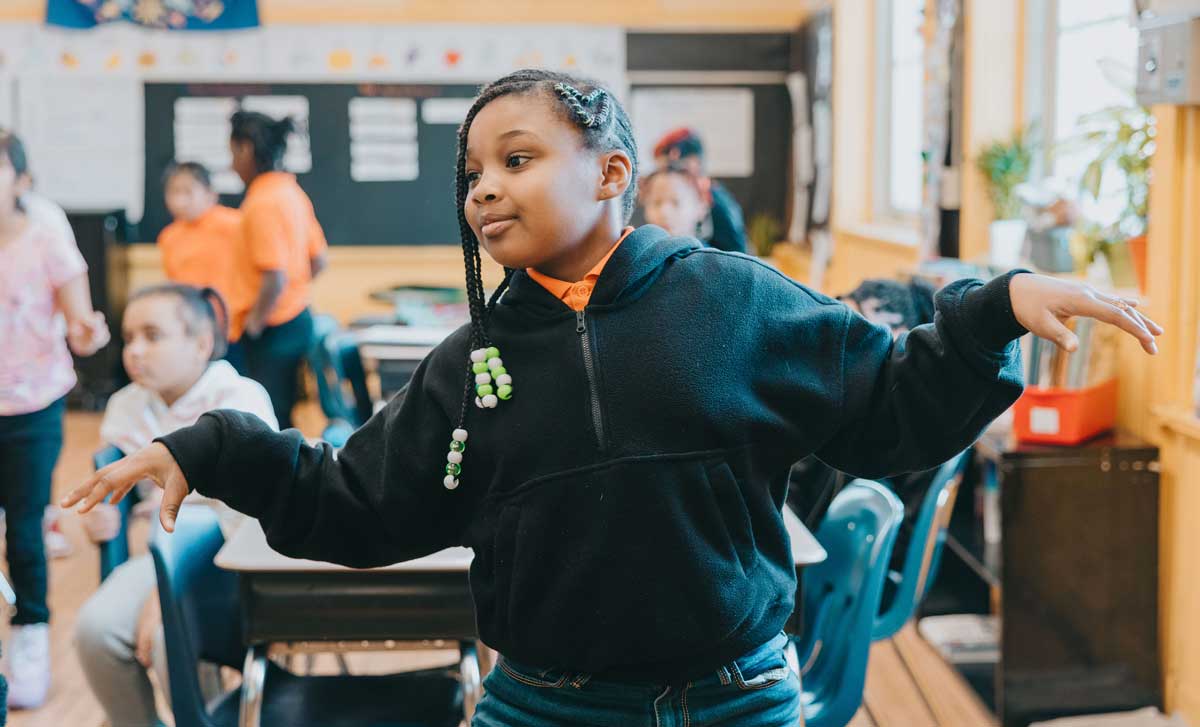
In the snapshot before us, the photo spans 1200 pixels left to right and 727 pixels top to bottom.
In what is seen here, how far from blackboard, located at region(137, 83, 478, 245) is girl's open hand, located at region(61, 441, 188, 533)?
5678 mm

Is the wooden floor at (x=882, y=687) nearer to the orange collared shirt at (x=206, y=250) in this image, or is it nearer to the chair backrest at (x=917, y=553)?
the chair backrest at (x=917, y=553)

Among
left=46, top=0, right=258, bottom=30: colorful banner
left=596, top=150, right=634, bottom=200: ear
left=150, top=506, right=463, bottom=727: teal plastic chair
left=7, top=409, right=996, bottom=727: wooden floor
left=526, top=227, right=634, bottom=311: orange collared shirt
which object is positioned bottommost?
left=7, top=409, right=996, bottom=727: wooden floor

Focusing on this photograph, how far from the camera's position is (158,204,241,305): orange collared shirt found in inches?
189

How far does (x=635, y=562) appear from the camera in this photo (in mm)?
1229

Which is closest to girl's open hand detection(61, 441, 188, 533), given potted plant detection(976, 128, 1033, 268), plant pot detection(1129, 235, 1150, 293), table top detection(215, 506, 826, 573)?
table top detection(215, 506, 826, 573)

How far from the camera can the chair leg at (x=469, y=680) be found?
2.05m

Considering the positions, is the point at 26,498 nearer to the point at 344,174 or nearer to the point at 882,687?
the point at 882,687

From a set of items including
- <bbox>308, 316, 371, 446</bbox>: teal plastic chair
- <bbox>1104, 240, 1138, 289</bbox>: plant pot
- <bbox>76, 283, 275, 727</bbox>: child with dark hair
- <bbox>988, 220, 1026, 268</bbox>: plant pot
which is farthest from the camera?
<bbox>308, 316, 371, 446</bbox>: teal plastic chair

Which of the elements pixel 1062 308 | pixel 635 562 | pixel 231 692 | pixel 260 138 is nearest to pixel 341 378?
Answer: pixel 260 138

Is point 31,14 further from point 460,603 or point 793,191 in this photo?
point 460,603

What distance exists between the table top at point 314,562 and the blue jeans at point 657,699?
2.08 ft

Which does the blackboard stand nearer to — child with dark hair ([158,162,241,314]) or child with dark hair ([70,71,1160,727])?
child with dark hair ([158,162,241,314])

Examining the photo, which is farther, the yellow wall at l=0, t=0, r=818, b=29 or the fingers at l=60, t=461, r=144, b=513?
the yellow wall at l=0, t=0, r=818, b=29

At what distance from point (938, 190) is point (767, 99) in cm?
274
